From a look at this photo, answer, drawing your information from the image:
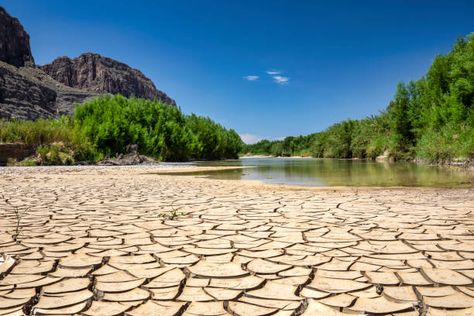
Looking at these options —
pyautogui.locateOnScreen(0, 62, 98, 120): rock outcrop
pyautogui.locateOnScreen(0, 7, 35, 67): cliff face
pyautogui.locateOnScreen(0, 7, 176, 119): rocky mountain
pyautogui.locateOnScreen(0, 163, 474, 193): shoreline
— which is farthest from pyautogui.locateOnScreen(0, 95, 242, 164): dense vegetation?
pyautogui.locateOnScreen(0, 7, 35, 67): cliff face

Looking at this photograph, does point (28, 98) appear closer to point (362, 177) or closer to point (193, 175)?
point (193, 175)

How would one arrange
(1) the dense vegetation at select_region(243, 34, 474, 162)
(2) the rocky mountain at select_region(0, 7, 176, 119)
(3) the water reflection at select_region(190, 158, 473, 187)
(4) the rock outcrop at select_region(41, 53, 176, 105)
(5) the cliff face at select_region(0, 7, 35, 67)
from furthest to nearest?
(4) the rock outcrop at select_region(41, 53, 176, 105)
(5) the cliff face at select_region(0, 7, 35, 67)
(2) the rocky mountain at select_region(0, 7, 176, 119)
(1) the dense vegetation at select_region(243, 34, 474, 162)
(3) the water reflection at select_region(190, 158, 473, 187)

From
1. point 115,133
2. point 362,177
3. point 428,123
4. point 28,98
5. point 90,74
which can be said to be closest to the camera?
point 362,177

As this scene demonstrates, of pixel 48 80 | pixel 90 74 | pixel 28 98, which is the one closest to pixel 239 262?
pixel 28 98

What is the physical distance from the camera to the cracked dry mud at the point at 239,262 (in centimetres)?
195

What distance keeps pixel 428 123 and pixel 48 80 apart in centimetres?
8859

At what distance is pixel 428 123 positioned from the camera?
2961cm

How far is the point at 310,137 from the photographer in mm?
101500

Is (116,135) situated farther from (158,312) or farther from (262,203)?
(158,312)

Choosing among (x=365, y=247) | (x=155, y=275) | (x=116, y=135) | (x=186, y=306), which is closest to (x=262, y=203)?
(x=365, y=247)

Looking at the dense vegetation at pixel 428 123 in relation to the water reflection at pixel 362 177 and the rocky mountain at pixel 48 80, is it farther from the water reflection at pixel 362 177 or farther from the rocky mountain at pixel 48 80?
the rocky mountain at pixel 48 80

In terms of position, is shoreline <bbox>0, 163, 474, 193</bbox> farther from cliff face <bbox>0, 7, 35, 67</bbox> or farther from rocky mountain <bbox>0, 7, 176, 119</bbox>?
cliff face <bbox>0, 7, 35, 67</bbox>

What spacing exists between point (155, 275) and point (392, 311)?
1479 millimetres

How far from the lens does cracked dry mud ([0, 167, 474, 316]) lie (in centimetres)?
195
